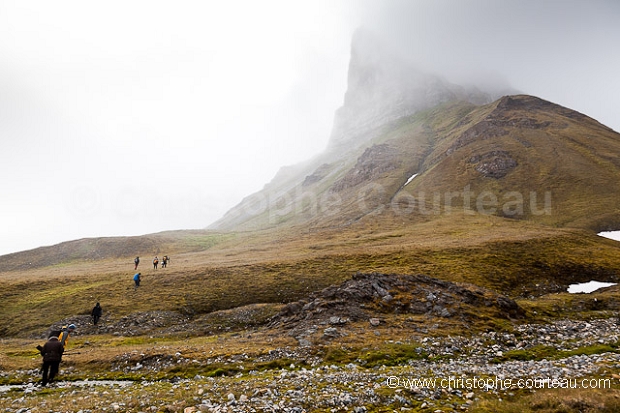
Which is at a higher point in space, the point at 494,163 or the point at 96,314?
the point at 494,163

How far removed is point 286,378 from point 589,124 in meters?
237

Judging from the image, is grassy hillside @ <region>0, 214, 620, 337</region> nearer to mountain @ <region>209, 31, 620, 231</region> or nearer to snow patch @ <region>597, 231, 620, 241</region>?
snow patch @ <region>597, 231, 620, 241</region>

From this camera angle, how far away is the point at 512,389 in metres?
17.0

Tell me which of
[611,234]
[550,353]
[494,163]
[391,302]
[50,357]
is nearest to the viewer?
[50,357]

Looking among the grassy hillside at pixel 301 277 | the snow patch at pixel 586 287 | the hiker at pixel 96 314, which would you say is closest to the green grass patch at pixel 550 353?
the grassy hillside at pixel 301 277

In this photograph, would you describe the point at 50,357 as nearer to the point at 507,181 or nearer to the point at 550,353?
the point at 550,353

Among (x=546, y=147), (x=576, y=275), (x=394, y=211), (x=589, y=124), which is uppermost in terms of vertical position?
(x=589, y=124)

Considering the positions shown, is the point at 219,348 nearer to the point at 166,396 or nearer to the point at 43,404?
the point at 166,396

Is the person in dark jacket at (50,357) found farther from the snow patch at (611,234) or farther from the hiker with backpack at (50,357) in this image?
the snow patch at (611,234)

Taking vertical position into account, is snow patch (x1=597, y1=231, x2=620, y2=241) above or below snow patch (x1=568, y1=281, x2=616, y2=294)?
above

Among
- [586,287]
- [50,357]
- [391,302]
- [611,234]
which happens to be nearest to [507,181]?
[611,234]

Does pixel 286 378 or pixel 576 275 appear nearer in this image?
pixel 286 378

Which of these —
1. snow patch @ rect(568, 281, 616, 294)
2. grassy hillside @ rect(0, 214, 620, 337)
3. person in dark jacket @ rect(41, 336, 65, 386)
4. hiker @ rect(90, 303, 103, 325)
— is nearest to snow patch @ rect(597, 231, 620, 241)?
grassy hillside @ rect(0, 214, 620, 337)

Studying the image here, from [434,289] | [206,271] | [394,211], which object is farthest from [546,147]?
[206,271]
